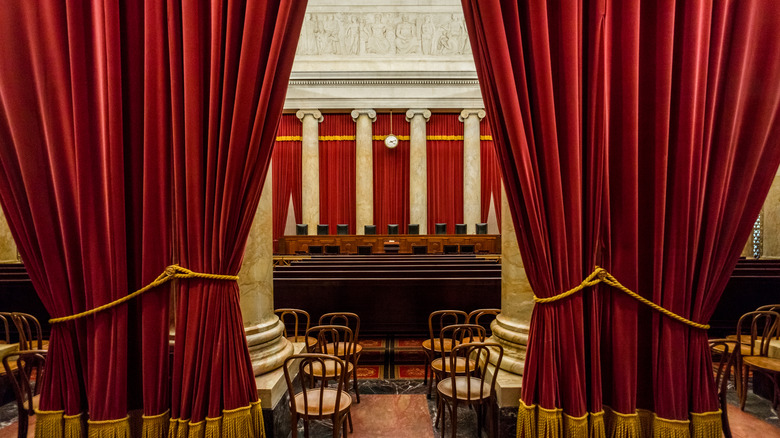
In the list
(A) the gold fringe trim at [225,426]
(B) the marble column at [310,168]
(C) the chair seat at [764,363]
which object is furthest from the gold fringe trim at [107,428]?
(B) the marble column at [310,168]

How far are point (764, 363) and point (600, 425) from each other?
1971mm

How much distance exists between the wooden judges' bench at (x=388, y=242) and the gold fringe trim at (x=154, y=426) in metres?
7.40

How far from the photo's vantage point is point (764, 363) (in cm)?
264

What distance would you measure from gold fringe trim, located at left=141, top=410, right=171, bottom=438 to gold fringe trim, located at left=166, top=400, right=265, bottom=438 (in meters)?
0.03

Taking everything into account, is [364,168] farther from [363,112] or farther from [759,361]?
[759,361]

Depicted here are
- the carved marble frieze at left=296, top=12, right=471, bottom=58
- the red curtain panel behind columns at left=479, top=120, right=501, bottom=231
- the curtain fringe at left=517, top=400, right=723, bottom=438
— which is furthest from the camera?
the red curtain panel behind columns at left=479, top=120, right=501, bottom=231

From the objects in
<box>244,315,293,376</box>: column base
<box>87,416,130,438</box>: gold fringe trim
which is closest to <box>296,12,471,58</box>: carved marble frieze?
<box>244,315,293,376</box>: column base

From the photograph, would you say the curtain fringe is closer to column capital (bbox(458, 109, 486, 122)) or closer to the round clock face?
the round clock face

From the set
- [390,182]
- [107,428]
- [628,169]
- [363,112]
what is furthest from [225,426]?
[363,112]

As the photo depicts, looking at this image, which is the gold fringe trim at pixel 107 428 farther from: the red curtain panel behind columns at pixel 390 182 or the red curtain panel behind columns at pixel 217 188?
the red curtain panel behind columns at pixel 390 182

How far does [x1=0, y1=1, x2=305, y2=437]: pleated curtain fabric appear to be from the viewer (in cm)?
161

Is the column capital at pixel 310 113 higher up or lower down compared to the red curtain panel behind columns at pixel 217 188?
higher up

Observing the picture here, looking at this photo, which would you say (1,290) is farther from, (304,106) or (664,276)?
(304,106)

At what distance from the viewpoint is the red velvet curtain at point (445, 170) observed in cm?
1068
